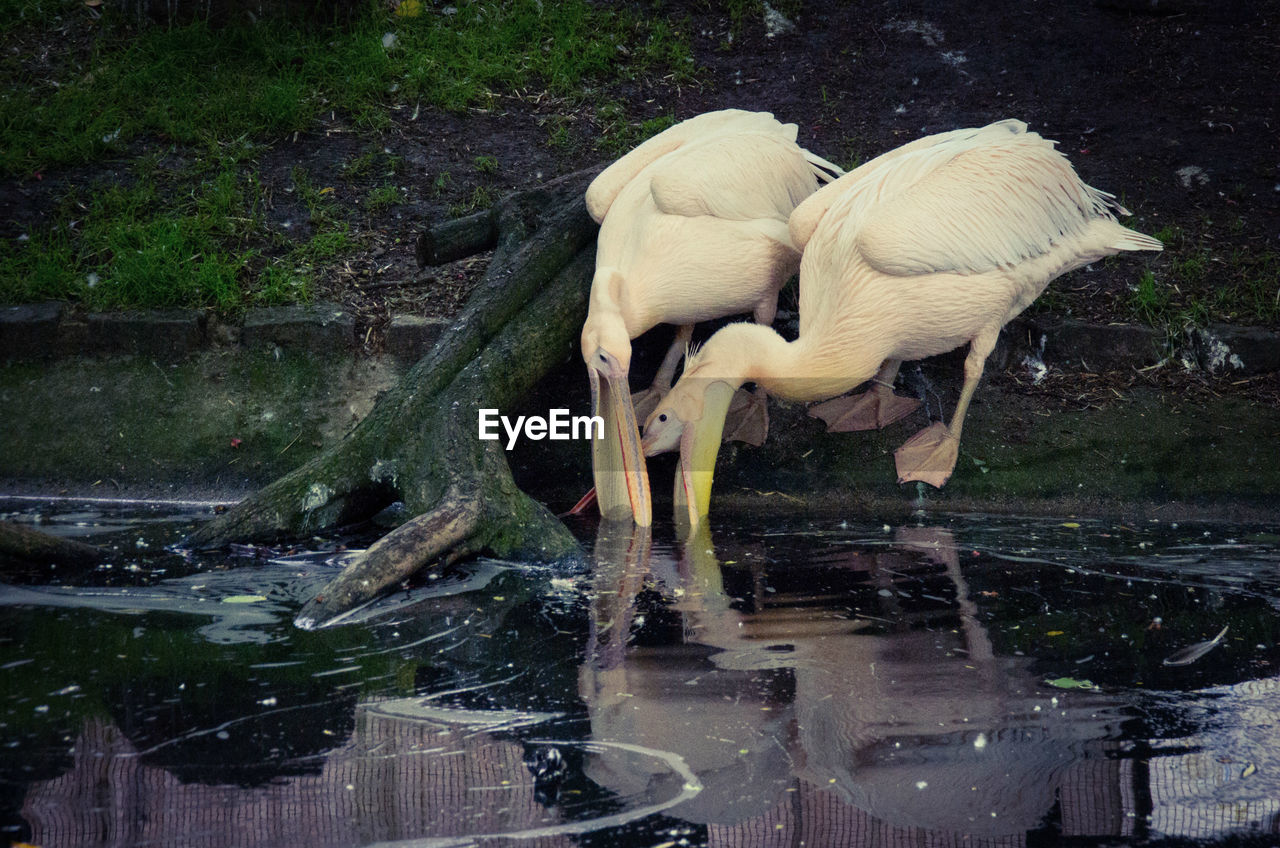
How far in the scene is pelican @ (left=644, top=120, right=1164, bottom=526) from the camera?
3.95 metres

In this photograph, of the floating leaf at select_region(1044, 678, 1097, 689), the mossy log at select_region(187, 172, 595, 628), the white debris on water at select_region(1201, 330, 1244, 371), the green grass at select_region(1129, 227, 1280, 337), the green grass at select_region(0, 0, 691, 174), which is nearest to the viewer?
the floating leaf at select_region(1044, 678, 1097, 689)

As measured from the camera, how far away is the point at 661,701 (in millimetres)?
2566

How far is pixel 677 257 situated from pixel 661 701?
6.65ft

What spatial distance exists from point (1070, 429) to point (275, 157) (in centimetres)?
395

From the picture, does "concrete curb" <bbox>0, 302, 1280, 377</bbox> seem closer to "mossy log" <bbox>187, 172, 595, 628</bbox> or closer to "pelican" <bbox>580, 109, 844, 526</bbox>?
"mossy log" <bbox>187, 172, 595, 628</bbox>

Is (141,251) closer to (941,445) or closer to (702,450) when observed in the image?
(702,450)

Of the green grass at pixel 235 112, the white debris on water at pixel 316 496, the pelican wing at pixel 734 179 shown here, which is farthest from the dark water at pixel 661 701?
the green grass at pixel 235 112

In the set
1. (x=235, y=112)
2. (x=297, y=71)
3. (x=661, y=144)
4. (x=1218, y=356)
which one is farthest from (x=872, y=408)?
(x=297, y=71)

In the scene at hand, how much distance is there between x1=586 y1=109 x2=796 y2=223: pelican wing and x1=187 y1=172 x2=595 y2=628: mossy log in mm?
254

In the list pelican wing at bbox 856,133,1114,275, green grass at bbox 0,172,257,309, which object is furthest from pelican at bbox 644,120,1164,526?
green grass at bbox 0,172,257,309

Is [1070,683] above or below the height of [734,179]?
below

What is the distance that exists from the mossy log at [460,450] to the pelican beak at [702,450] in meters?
0.59

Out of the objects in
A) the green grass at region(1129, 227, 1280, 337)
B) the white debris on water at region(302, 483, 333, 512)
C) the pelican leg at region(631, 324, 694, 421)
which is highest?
the green grass at region(1129, 227, 1280, 337)

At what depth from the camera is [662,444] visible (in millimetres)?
4254
